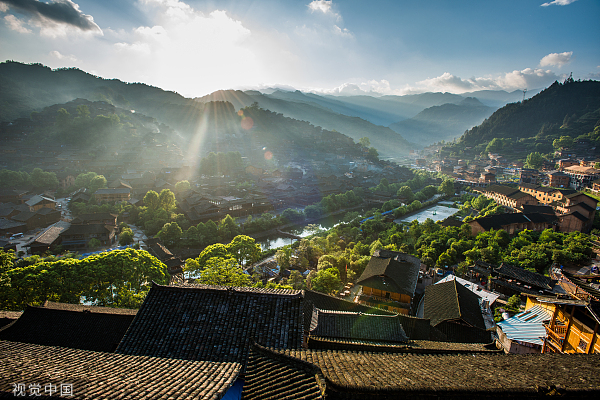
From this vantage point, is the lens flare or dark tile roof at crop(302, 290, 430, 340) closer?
dark tile roof at crop(302, 290, 430, 340)

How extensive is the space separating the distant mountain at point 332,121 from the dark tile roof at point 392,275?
11963 centimetres

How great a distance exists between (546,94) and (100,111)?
10763 cm

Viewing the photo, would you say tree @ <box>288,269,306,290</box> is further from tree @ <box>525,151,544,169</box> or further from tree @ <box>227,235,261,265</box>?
tree @ <box>525,151,544,169</box>

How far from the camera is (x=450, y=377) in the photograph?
3.27 meters

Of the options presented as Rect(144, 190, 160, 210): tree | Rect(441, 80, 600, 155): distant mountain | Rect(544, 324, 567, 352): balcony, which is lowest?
Rect(144, 190, 160, 210): tree

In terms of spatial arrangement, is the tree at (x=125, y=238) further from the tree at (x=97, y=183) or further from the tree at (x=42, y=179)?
the tree at (x=42, y=179)

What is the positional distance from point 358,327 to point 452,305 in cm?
514

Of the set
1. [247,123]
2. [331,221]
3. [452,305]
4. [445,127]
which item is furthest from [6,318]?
[445,127]

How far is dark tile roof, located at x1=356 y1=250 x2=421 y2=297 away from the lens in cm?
1330

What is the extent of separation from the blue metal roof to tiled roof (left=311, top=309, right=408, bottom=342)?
3935 millimetres

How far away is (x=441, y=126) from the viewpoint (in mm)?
195250

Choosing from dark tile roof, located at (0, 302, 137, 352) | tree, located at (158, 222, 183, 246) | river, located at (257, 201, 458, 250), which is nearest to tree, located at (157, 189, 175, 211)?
tree, located at (158, 222, 183, 246)

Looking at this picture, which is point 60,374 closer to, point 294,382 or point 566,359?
point 294,382

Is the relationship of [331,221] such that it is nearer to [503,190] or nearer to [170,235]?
[170,235]
